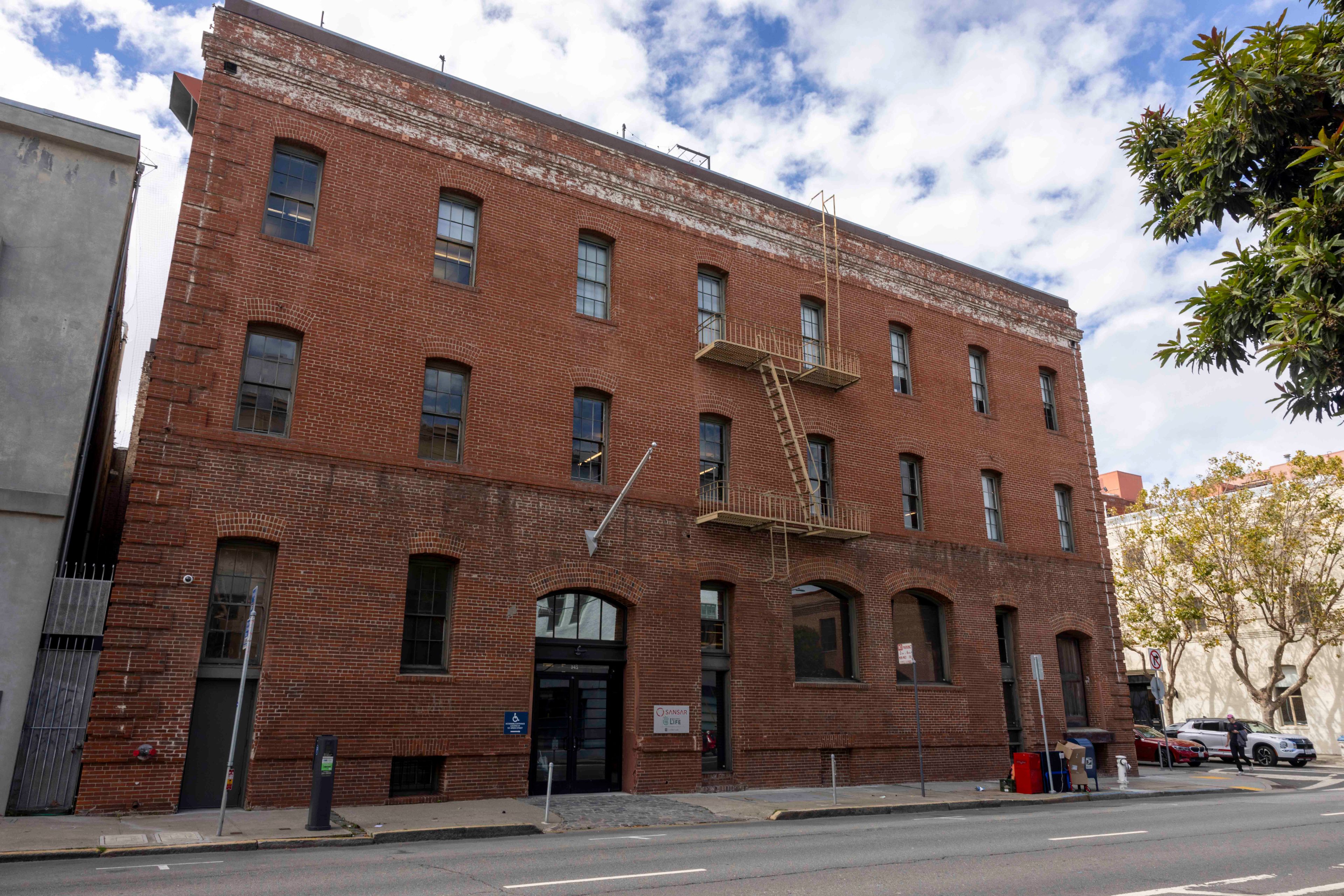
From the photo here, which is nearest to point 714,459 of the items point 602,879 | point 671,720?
point 671,720

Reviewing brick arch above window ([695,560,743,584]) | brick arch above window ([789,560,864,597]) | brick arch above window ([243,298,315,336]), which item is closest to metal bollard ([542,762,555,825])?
brick arch above window ([695,560,743,584])

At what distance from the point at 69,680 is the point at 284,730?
3.26 meters

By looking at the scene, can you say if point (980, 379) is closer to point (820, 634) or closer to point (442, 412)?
point (820, 634)

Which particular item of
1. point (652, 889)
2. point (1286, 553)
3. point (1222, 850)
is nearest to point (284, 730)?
point (652, 889)

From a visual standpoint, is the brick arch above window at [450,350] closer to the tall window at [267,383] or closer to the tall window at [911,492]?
the tall window at [267,383]

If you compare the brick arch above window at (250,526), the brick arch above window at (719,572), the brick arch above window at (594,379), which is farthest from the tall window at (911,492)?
the brick arch above window at (250,526)

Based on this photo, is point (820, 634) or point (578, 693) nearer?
point (578, 693)

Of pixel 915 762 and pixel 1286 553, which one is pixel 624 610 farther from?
pixel 1286 553

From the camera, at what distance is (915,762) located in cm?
2169

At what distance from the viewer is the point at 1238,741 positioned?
2792 cm

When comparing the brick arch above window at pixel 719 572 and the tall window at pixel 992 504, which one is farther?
the tall window at pixel 992 504

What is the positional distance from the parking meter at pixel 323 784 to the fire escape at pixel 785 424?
9.13m

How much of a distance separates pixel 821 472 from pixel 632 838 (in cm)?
1154

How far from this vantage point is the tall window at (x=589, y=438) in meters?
18.9
